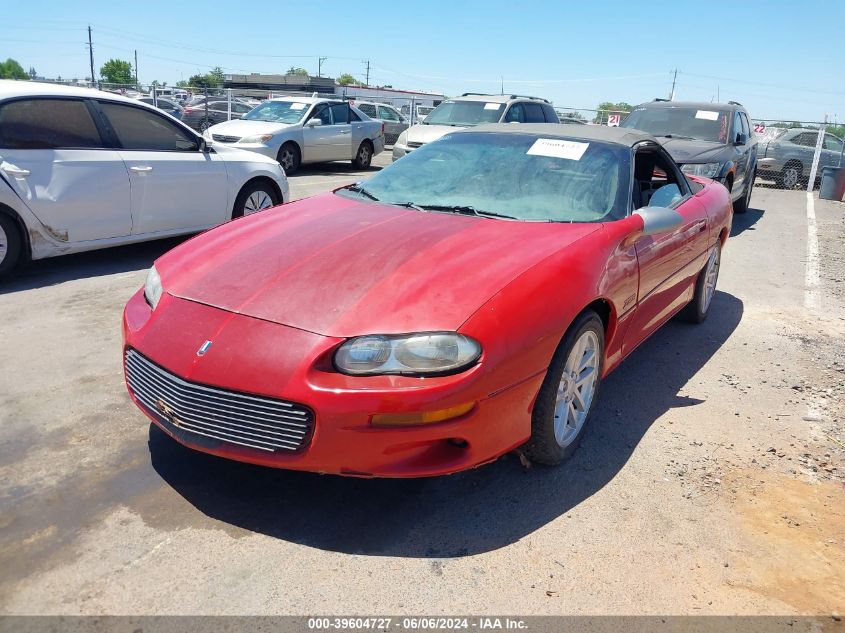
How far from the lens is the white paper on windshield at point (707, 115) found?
33.5ft

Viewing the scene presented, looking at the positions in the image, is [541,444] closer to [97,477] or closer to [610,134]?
[97,477]

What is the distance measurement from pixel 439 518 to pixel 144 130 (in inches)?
200

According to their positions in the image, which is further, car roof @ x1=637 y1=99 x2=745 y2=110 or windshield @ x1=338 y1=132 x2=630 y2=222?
car roof @ x1=637 y1=99 x2=745 y2=110

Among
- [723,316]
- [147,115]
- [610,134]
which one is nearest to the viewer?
[610,134]

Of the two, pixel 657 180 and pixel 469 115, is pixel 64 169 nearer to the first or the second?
pixel 657 180

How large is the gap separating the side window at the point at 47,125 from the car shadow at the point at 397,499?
3465 mm

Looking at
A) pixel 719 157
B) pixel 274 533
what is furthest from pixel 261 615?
pixel 719 157

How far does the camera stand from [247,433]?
2.48 metres

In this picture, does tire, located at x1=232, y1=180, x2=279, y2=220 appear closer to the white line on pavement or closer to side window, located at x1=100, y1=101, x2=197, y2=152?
side window, located at x1=100, y1=101, x2=197, y2=152

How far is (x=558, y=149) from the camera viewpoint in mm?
3963

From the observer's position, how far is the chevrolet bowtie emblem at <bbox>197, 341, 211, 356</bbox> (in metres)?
2.56

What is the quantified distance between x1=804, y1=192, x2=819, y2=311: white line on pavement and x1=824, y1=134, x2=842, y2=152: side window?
22.1ft

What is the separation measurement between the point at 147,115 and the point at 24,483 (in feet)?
14.7

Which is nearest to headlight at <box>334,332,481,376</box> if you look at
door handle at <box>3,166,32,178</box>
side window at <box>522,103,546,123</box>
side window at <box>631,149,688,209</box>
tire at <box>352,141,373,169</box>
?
side window at <box>631,149,688,209</box>
